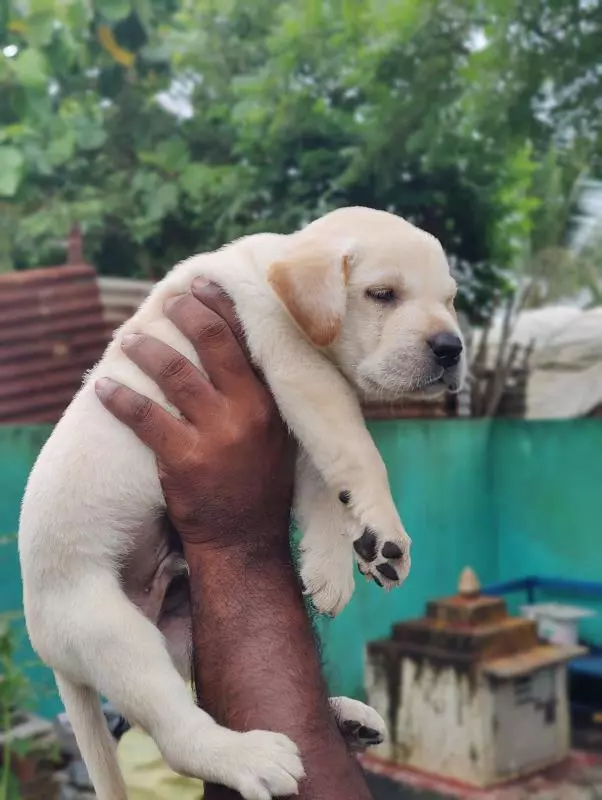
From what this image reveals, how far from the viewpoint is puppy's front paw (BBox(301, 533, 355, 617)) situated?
1310 millimetres

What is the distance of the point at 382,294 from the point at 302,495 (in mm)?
329

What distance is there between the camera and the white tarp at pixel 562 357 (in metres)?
3.90

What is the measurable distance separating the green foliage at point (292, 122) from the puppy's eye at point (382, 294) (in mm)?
2423

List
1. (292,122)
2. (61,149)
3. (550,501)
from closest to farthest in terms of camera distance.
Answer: (61,149) → (292,122) → (550,501)

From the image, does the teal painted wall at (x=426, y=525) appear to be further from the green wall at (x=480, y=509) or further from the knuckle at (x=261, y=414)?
the knuckle at (x=261, y=414)

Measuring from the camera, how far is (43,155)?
346cm

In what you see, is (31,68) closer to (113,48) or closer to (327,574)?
(113,48)

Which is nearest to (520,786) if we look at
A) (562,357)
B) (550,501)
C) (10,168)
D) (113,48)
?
(550,501)

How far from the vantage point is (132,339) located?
138cm

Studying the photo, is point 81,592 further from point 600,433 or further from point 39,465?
point 600,433

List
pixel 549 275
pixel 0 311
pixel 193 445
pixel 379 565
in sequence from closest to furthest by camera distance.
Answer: pixel 379 565 → pixel 193 445 → pixel 0 311 → pixel 549 275

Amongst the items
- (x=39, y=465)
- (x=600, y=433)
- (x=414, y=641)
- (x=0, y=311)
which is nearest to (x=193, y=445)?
(x=39, y=465)

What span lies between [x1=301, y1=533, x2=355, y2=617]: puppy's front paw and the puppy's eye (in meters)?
0.34

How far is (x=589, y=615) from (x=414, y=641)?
0.75 m
